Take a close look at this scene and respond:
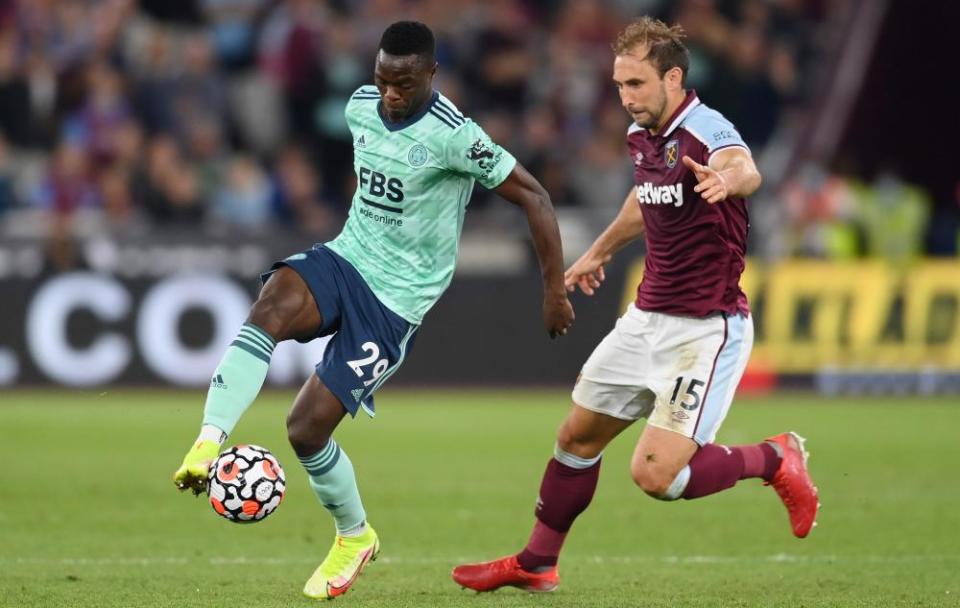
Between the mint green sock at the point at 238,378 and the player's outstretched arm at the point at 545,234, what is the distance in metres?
1.16

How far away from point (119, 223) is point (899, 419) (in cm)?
Answer: 776

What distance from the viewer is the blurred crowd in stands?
16953 millimetres

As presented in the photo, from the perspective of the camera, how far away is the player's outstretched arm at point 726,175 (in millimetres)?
6270

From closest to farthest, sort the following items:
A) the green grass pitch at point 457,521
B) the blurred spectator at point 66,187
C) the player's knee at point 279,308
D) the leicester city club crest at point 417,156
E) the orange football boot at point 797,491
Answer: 1. the player's knee at point 279,308
2. the leicester city club crest at point 417,156
3. the green grass pitch at point 457,521
4. the orange football boot at point 797,491
5. the blurred spectator at point 66,187

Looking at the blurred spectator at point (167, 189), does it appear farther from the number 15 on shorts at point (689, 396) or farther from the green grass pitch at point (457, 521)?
the number 15 on shorts at point (689, 396)

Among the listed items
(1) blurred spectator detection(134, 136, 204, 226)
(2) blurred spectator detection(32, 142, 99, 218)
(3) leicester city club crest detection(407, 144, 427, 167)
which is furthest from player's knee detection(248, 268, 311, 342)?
(2) blurred spectator detection(32, 142, 99, 218)

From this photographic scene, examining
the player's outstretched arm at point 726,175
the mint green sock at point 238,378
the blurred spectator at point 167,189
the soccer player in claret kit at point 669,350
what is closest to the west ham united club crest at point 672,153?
the soccer player in claret kit at point 669,350

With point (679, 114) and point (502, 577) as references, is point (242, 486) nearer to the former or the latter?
point (502, 577)

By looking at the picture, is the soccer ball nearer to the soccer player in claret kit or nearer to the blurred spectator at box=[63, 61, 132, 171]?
the soccer player in claret kit

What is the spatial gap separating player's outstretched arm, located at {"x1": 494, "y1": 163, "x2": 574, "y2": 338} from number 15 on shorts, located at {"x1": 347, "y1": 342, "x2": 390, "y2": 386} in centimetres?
71

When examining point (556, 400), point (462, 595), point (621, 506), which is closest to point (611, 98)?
point (556, 400)

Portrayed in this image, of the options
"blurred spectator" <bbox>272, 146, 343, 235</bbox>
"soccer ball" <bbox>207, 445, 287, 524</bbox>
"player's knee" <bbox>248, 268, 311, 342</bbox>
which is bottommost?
"blurred spectator" <bbox>272, 146, 343, 235</bbox>

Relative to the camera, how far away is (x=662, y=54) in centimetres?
681

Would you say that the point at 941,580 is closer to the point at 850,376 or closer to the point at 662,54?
the point at 662,54
